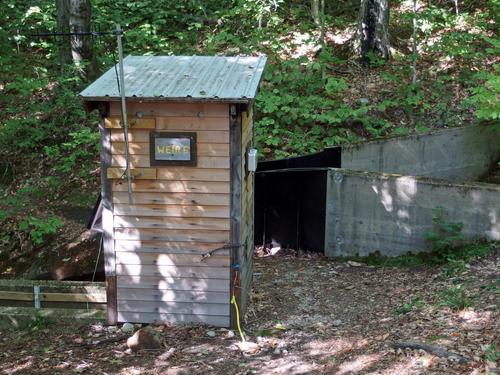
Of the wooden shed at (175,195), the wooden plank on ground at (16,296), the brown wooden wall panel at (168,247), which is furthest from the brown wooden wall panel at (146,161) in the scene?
the wooden plank on ground at (16,296)

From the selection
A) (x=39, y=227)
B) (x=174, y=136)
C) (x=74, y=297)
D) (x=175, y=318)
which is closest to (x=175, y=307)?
(x=175, y=318)

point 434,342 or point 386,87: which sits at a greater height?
point 386,87

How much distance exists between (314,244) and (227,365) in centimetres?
456

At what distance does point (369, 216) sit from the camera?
988 centimetres

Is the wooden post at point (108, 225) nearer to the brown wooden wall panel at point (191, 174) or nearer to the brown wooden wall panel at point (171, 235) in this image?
the brown wooden wall panel at point (171, 235)

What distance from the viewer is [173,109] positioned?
21.7ft

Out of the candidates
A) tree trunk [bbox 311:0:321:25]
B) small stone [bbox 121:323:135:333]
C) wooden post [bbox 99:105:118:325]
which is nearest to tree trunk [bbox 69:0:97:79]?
tree trunk [bbox 311:0:321:25]

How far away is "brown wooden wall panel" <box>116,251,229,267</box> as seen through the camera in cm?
688

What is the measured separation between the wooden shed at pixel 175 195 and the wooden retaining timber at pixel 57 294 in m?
0.29

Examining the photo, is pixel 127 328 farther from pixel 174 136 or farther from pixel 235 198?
pixel 174 136

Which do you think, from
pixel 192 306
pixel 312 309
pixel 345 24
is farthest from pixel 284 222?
pixel 345 24

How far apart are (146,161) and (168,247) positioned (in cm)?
107

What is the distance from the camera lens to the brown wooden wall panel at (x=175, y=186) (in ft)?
22.1

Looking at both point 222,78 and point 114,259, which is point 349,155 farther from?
point 114,259
